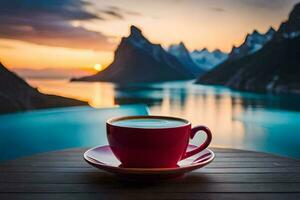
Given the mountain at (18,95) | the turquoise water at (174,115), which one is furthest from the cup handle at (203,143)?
the mountain at (18,95)

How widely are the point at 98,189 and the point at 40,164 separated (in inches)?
8.0

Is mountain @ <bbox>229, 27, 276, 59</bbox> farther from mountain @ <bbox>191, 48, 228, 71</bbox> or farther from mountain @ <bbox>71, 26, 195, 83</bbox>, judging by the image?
mountain @ <bbox>71, 26, 195, 83</bbox>

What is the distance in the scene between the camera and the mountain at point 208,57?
3.54 metres

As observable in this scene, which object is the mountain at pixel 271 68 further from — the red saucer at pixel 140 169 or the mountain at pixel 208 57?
the red saucer at pixel 140 169

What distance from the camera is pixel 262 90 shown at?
384cm

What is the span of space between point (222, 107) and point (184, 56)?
593mm

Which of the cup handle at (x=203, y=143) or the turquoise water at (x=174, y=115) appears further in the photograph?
the turquoise water at (x=174, y=115)

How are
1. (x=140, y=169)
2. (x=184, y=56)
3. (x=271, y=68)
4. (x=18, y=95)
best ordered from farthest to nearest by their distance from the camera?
1. (x=271, y=68)
2. (x=184, y=56)
3. (x=18, y=95)
4. (x=140, y=169)

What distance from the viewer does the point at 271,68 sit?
3.73 m

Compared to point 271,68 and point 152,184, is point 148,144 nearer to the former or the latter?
point 152,184

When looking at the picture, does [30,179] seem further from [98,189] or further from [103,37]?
[103,37]

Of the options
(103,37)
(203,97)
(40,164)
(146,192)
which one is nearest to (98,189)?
(146,192)

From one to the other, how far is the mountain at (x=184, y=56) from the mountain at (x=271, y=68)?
0.32ft

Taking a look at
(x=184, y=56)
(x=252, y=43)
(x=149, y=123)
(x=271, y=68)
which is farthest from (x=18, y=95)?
(x=149, y=123)
